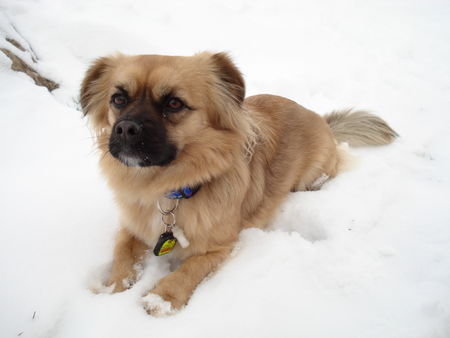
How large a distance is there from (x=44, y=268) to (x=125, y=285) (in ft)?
1.52

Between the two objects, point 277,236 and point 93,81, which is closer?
point 277,236

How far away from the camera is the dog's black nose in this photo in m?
1.47

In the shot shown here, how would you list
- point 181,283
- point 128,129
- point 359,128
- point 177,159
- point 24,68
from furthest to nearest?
1. point 24,68
2. point 359,128
3. point 177,159
4. point 181,283
5. point 128,129

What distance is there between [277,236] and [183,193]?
65cm

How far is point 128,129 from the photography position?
1.47m

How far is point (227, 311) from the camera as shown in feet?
4.76

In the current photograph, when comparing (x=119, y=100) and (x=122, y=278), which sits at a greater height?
(x=119, y=100)

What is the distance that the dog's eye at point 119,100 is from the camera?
1.75 meters

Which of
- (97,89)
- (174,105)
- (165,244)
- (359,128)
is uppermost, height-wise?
(174,105)

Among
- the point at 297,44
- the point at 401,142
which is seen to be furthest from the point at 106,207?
the point at 297,44

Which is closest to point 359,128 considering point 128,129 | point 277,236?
point 277,236

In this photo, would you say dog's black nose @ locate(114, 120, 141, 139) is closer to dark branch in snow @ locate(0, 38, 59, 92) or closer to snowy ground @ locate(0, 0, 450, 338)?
snowy ground @ locate(0, 0, 450, 338)

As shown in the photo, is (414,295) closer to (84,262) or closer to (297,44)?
(84,262)

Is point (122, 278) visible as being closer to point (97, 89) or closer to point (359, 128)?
point (97, 89)
